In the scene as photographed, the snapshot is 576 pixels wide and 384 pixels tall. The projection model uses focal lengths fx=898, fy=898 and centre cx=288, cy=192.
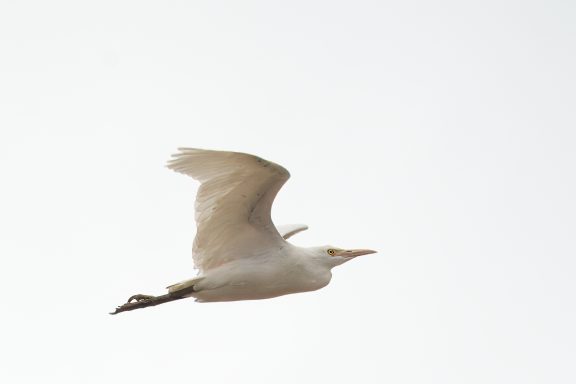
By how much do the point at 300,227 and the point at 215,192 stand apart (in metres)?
4.01

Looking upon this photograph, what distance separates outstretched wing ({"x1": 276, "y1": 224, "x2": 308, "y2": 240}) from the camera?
1645 cm

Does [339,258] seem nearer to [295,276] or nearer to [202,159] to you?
[295,276]

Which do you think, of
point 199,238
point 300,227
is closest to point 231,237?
point 199,238

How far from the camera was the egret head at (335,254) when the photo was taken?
14414mm

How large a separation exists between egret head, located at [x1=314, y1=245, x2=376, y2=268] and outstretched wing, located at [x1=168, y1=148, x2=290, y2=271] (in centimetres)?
84

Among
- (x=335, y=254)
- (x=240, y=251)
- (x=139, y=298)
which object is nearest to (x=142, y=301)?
(x=139, y=298)

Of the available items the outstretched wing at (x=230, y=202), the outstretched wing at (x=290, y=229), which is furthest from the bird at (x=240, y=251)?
the outstretched wing at (x=290, y=229)

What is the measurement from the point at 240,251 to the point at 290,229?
2.88m

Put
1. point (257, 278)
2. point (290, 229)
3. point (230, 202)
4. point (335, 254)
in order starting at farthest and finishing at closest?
point (290, 229) → point (335, 254) → point (257, 278) → point (230, 202)

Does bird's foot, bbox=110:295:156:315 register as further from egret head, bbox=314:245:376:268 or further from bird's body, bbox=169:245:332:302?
egret head, bbox=314:245:376:268

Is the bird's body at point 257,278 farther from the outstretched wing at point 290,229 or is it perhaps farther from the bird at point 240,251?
the outstretched wing at point 290,229

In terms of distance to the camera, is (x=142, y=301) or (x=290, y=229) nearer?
(x=142, y=301)

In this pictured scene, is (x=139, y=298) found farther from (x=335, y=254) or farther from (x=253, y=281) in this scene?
(x=335, y=254)

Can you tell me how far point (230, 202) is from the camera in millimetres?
13133
